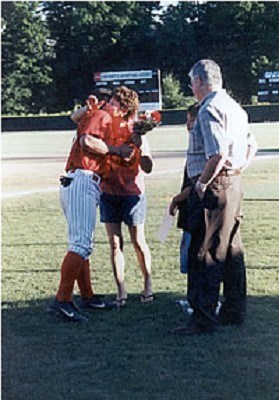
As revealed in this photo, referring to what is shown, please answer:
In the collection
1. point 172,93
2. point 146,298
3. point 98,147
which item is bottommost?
point 146,298

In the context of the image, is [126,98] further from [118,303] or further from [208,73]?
[118,303]

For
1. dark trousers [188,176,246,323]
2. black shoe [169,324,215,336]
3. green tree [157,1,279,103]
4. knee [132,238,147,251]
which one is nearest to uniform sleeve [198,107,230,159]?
dark trousers [188,176,246,323]

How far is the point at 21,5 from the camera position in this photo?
87.5 feet

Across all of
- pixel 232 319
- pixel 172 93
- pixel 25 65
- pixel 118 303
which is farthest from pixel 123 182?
pixel 172 93

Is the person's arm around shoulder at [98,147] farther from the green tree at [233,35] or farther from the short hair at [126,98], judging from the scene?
the green tree at [233,35]

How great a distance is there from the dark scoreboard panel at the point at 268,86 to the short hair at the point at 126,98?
86.7 feet

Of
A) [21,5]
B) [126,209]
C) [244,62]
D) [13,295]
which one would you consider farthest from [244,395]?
[244,62]

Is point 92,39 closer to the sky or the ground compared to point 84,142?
closer to the sky

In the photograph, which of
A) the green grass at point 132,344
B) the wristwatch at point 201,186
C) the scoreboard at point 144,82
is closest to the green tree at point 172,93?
the scoreboard at point 144,82

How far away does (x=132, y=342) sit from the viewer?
607 centimetres

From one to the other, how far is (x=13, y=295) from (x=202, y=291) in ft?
6.92

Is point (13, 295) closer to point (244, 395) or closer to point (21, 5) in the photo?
point (244, 395)

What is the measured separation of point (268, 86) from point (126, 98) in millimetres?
29694

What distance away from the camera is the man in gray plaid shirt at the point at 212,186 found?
5.98m
